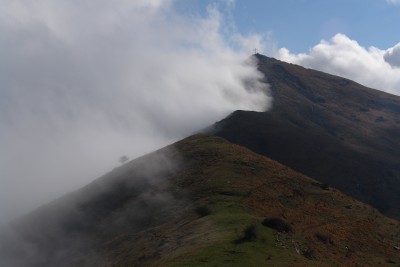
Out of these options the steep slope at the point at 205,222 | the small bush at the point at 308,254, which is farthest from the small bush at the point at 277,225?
the small bush at the point at 308,254

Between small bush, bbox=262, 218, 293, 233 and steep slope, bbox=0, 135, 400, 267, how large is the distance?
0.42 feet

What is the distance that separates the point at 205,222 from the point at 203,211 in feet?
21.1

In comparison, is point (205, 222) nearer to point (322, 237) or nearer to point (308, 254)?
point (308, 254)

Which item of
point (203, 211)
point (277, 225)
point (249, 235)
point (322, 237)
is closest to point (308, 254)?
point (277, 225)

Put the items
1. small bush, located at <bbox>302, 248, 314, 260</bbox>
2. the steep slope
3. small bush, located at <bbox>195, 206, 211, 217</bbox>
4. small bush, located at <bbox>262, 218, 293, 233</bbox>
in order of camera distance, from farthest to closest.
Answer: small bush, located at <bbox>195, 206, 211, 217</bbox> → small bush, located at <bbox>262, 218, 293, 233</bbox> → the steep slope → small bush, located at <bbox>302, 248, 314, 260</bbox>

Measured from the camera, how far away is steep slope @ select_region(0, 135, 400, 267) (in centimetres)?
5338

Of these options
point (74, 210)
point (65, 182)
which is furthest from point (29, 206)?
point (74, 210)

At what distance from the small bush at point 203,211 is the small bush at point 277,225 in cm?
1129

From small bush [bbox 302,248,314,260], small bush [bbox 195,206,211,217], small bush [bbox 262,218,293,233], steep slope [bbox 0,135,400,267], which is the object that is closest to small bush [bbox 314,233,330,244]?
steep slope [bbox 0,135,400,267]

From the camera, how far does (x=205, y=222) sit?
62.0 meters

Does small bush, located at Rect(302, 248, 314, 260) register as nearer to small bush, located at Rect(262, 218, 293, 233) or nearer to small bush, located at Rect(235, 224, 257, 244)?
small bush, located at Rect(262, 218, 293, 233)

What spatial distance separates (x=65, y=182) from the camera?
188375mm

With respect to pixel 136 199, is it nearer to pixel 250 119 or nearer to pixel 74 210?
pixel 74 210

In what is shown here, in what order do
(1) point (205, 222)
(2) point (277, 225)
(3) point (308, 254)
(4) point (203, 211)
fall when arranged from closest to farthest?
(3) point (308, 254)
(2) point (277, 225)
(1) point (205, 222)
(4) point (203, 211)
